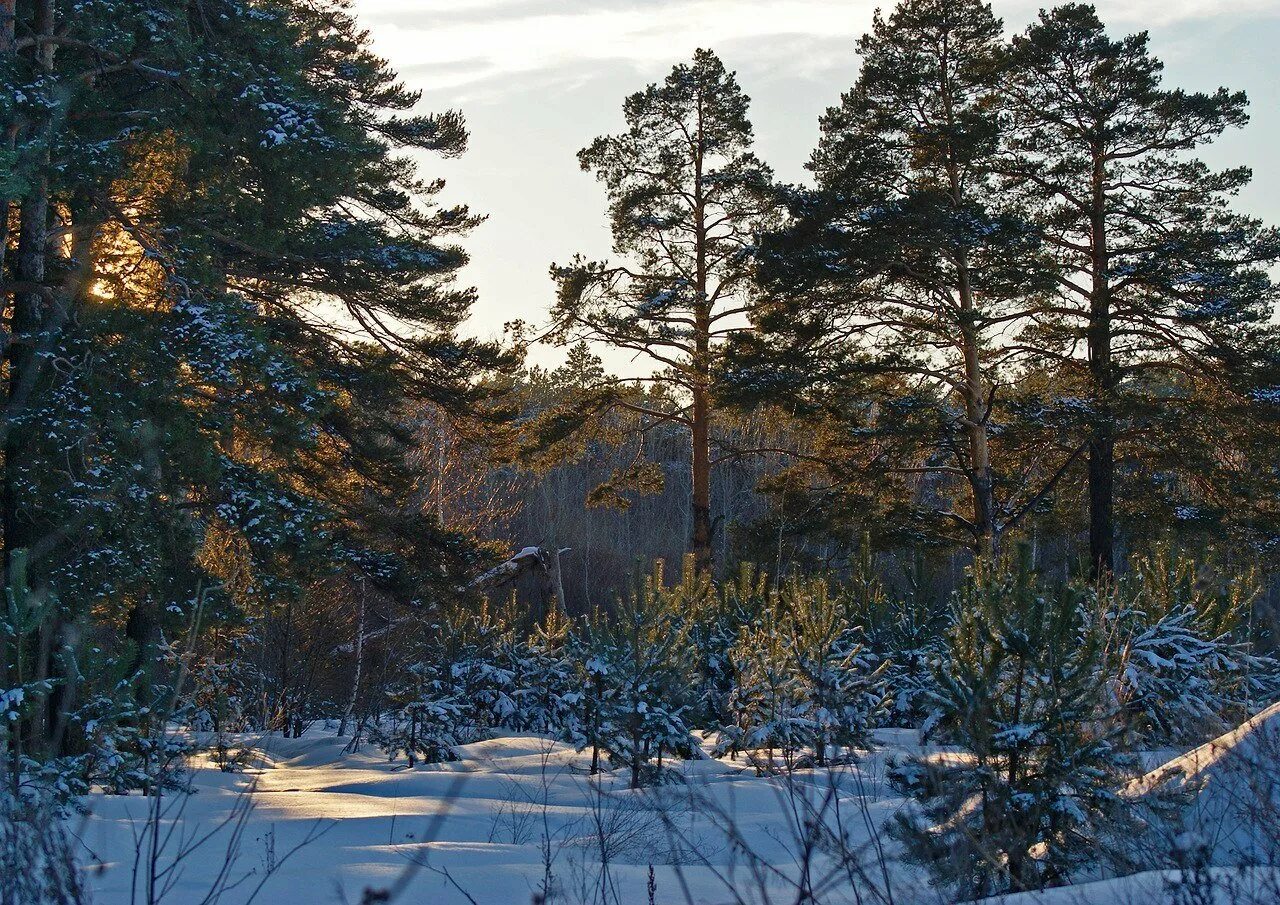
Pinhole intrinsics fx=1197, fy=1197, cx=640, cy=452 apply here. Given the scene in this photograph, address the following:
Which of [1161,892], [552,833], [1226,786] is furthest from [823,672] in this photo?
[1161,892]

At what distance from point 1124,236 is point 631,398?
8.91m

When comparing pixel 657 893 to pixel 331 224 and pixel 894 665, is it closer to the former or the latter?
pixel 894 665

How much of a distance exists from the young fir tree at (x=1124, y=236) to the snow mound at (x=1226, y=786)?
43.6 feet

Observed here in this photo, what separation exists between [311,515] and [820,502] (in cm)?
1158

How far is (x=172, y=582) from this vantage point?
10.8 m

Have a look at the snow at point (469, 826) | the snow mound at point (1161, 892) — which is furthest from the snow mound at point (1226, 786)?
the snow at point (469, 826)

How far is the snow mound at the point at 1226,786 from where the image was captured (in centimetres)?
481

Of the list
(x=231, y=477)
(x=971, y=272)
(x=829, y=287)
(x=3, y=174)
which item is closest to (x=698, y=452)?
(x=829, y=287)

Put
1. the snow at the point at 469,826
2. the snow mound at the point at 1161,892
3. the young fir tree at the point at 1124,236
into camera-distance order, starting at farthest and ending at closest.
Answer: the young fir tree at the point at 1124,236 → the snow at the point at 469,826 → the snow mound at the point at 1161,892

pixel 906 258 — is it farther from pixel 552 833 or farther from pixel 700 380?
pixel 552 833

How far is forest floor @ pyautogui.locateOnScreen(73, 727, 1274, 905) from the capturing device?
A: 3.80 metres

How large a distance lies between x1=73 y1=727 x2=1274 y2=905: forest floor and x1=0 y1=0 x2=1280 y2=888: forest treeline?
1.68ft

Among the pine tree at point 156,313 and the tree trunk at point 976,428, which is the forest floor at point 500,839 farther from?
the tree trunk at point 976,428

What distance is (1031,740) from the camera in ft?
19.2
